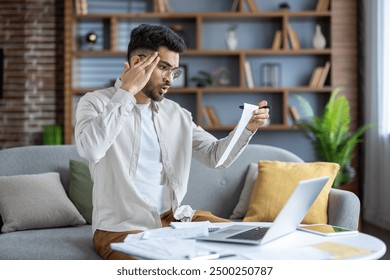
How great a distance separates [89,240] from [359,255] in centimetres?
125

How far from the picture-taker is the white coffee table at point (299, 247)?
149 centimetres

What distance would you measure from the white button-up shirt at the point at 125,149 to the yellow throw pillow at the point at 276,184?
1.95ft

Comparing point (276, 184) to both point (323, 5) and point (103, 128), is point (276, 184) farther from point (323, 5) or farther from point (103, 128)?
point (323, 5)

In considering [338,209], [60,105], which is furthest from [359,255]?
[60,105]

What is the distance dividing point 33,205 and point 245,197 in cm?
99

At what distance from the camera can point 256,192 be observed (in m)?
2.90

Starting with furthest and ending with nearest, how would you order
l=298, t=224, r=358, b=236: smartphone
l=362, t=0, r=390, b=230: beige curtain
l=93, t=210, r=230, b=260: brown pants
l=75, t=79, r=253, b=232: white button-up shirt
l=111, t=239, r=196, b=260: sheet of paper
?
l=362, t=0, r=390, b=230: beige curtain → l=93, t=210, r=230, b=260: brown pants → l=75, t=79, r=253, b=232: white button-up shirt → l=298, t=224, r=358, b=236: smartphone → l=111, t=239, r=196, b=260: sheet of paper

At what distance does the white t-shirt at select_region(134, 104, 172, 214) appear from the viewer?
84.0 inches

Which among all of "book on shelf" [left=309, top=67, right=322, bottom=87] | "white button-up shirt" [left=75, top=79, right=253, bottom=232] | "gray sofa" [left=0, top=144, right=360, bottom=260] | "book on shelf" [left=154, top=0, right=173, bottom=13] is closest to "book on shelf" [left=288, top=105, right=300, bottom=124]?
"book on shelf" [left=309, top=67, right=322, bottom=87]

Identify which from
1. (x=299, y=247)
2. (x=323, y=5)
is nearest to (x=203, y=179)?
(x=299, y=247)

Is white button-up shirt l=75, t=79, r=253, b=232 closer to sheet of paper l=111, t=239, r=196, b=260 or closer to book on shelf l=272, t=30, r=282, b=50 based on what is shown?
sheet of paper l=111, t=239, r=196, b=260

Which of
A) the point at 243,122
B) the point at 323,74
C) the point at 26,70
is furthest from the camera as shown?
the point at 26,70

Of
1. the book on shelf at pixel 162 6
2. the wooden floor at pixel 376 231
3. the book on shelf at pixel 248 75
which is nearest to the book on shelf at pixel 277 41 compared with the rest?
the book on shelf at pixel 248 75

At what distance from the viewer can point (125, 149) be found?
2121 millimetres
